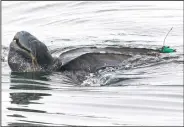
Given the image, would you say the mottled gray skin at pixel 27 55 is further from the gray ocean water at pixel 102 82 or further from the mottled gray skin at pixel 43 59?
the gray ocean water at pixel 102 82

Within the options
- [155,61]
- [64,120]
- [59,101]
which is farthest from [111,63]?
[64,120]

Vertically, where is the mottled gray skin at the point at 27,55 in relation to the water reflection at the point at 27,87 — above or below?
above

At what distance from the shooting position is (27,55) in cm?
848

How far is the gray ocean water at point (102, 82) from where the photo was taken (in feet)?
20.0

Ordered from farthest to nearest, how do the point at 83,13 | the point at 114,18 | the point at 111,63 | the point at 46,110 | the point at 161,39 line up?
the point at 83,13 < the point at 114,18 < the point at 161,39 < the point at 111,63 < the point at 46,110

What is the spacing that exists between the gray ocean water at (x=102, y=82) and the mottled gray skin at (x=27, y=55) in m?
0.16

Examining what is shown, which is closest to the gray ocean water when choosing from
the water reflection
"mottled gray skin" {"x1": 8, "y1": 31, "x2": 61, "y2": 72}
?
the water reflection

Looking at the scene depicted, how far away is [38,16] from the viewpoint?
48.4 ft

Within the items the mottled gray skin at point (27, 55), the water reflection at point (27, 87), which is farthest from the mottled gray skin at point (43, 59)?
the water reflection at point (27, 87)

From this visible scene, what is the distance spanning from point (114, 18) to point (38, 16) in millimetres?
2075

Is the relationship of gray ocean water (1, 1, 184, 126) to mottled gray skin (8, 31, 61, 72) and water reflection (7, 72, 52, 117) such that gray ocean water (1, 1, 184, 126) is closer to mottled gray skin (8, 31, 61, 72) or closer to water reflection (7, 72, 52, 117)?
water reflection (7, 72, 52, 117)

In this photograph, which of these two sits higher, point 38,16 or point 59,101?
point 38,16

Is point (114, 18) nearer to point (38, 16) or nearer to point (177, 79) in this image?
point (38, 16)

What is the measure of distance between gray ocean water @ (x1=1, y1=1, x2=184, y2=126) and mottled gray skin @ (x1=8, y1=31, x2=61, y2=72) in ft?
0.52
